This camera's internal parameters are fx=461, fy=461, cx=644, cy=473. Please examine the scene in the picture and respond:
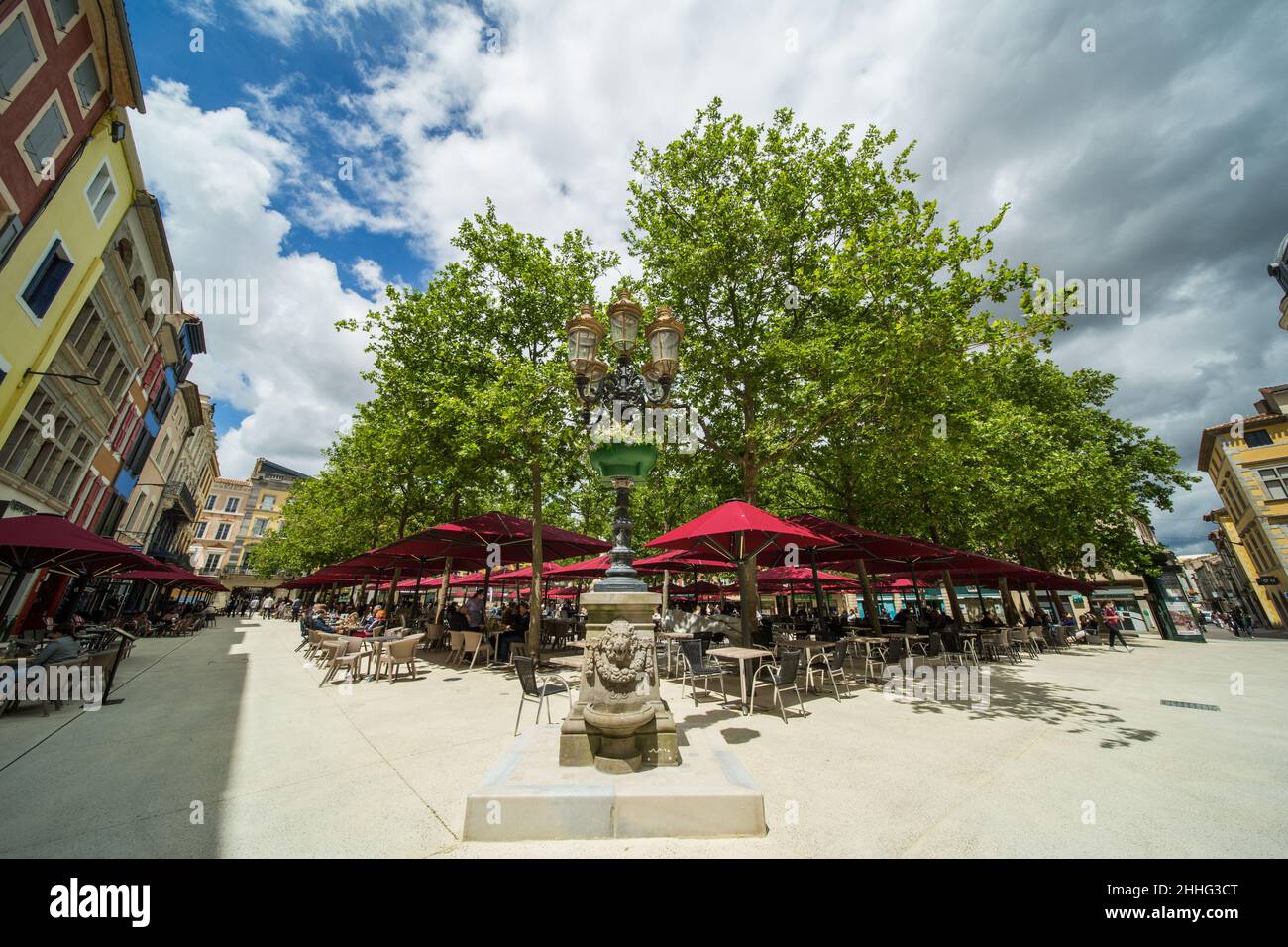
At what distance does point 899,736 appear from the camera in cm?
562

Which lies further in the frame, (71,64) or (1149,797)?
(71,64)

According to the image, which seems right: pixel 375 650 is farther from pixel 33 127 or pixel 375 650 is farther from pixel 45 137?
pixel 45 137

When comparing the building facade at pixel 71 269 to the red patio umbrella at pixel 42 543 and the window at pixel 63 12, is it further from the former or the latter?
the red patio umbrella at pixel 42 543

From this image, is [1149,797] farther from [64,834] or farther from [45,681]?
[45,681]

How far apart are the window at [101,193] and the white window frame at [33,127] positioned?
173 cm

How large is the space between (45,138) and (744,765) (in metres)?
18.3

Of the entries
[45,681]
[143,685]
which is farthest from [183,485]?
[45,681]

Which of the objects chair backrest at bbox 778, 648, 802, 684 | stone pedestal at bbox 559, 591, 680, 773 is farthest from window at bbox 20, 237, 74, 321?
chair backrest at bbox 778, 648, 802, 684

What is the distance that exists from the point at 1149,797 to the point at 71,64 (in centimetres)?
2190

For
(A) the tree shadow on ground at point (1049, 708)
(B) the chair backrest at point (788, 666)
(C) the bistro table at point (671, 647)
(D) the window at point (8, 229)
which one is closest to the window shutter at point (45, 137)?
(D) the window at point (8, 229)

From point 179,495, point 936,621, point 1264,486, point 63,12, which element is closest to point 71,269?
point 63,12

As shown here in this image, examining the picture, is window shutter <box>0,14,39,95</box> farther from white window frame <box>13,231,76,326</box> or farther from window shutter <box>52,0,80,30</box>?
white window frame <box>13,231,76,326</box>
